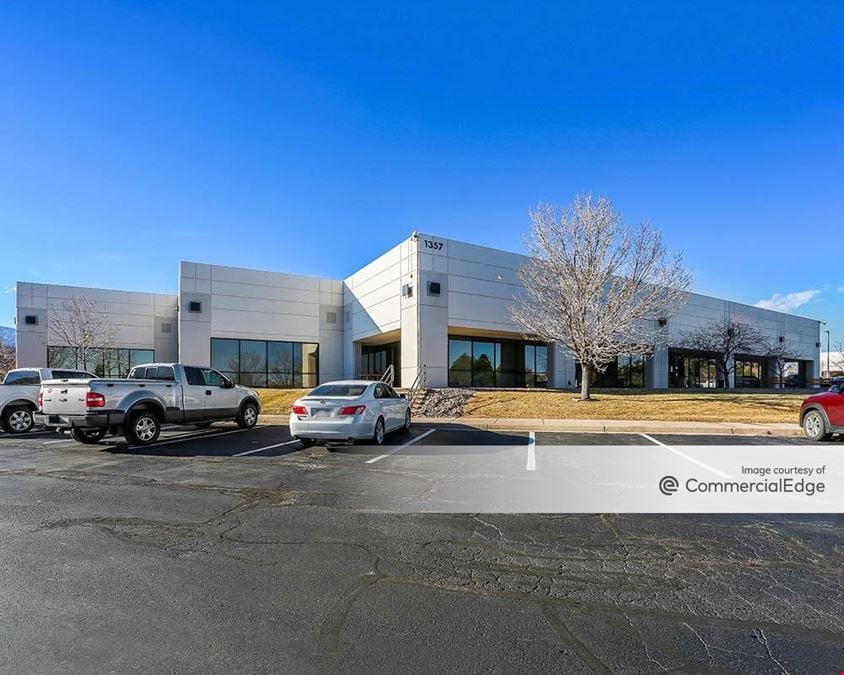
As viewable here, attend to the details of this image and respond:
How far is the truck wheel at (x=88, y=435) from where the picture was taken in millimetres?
12495

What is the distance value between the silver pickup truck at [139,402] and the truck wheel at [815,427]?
15.4 meters

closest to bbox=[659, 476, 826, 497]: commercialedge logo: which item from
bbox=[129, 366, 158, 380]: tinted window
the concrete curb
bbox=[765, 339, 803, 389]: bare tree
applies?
the concrete curb

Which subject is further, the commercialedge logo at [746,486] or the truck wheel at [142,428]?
the truck wheel at [142,428]

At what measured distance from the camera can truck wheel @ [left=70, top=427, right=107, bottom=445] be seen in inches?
492

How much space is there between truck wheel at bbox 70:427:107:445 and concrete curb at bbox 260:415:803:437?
9.75 m

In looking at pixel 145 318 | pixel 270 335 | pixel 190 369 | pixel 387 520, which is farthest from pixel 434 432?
pixel 145 318

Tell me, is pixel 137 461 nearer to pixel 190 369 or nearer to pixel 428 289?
pixel 190 369

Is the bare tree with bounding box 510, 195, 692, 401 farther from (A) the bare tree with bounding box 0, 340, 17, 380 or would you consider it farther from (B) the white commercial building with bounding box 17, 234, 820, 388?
(A) the bare tree with bounding box 0, 340, 17, 380

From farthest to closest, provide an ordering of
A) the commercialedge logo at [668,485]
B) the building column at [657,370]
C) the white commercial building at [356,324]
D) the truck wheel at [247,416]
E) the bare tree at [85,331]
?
the building column at [657,370] → the bare tree at [85,331] → the white commercial building at [356,324] → the truck wheel at [247,416] → the commercialedge logo at [668,485]

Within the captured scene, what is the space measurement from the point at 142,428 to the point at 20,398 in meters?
6.20

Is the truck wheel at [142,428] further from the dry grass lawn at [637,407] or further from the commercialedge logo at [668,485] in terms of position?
the commercialedge logo at [668,485]

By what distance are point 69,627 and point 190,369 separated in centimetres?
1101

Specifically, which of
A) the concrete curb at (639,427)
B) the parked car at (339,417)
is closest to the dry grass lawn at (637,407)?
the concrete curb at (639,427)

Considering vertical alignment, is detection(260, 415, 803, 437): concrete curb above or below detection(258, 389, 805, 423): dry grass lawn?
below
